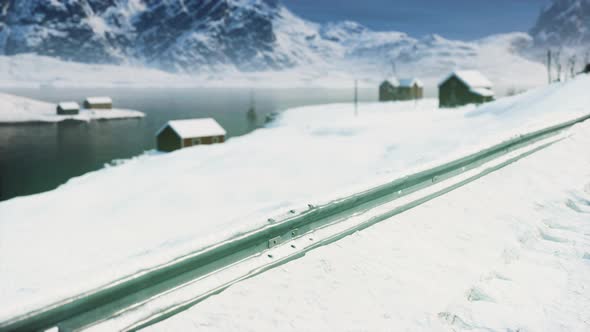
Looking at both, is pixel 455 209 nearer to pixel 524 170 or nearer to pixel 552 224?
pixel 552 224

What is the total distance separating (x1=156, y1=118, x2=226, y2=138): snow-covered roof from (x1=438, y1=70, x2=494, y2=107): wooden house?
41.0 meters

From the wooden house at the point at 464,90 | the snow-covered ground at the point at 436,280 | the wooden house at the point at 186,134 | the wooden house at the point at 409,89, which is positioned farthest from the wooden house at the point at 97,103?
the snow-covered ground at the point at 436,280

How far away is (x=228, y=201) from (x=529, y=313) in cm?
499

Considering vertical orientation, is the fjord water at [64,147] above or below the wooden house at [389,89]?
below

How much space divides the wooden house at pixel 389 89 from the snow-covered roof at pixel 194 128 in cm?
6523

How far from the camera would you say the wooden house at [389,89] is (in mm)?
106594

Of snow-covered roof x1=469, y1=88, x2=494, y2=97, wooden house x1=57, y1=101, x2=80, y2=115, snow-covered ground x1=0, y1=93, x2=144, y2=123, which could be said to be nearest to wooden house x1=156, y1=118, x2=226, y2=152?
snow-covered roof x1=469, y1=88, x2=494, y2=97

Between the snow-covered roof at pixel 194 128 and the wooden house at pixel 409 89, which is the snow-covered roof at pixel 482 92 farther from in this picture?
the snow-covered roof at pixel 194 128

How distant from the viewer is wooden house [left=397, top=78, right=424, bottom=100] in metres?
104

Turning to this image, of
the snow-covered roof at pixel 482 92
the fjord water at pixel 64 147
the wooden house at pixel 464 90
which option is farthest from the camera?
the wooden house at pixel 464 90

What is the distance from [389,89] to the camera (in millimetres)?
107312

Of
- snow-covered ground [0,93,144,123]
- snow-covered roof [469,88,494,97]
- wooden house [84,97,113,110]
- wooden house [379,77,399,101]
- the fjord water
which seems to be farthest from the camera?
wooden house [84,97,113,110]

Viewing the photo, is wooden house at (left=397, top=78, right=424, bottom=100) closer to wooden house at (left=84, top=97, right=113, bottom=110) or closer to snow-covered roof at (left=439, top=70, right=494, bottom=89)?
snow-covered roof at (left=439, top=70, right=494, bottom=89)

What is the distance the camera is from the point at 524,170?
19.7 ft
